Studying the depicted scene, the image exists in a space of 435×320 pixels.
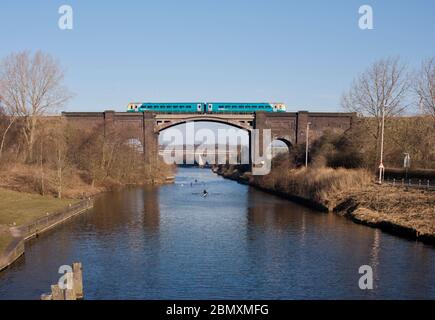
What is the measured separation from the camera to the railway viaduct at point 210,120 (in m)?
80.1

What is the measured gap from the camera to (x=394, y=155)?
53.8 metres

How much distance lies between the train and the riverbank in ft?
135

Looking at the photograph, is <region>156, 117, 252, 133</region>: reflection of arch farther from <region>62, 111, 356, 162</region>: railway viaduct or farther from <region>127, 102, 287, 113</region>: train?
<region>127, 102, 287, 113</region>: train

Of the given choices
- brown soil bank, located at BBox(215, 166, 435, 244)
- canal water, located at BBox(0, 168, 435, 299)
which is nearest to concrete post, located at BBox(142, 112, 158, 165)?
brown soil bank, located at BBox(215, 166, 435, 244)

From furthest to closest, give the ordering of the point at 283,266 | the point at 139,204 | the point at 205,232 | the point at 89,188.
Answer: the point at 89,188 → the point at 139,204 → the point at 205,232 → the point at 283,266

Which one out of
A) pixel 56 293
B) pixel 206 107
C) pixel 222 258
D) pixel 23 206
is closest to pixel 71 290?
pixel 56 293

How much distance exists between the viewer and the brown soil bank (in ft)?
98.1

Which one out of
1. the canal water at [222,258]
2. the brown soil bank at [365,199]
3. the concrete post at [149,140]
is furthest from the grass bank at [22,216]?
the concrete post at [149,140]

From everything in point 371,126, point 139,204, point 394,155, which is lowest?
point 139,204

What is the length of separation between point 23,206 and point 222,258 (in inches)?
794

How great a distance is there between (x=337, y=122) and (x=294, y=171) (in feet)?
80.0

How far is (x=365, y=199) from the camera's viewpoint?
39062mm
